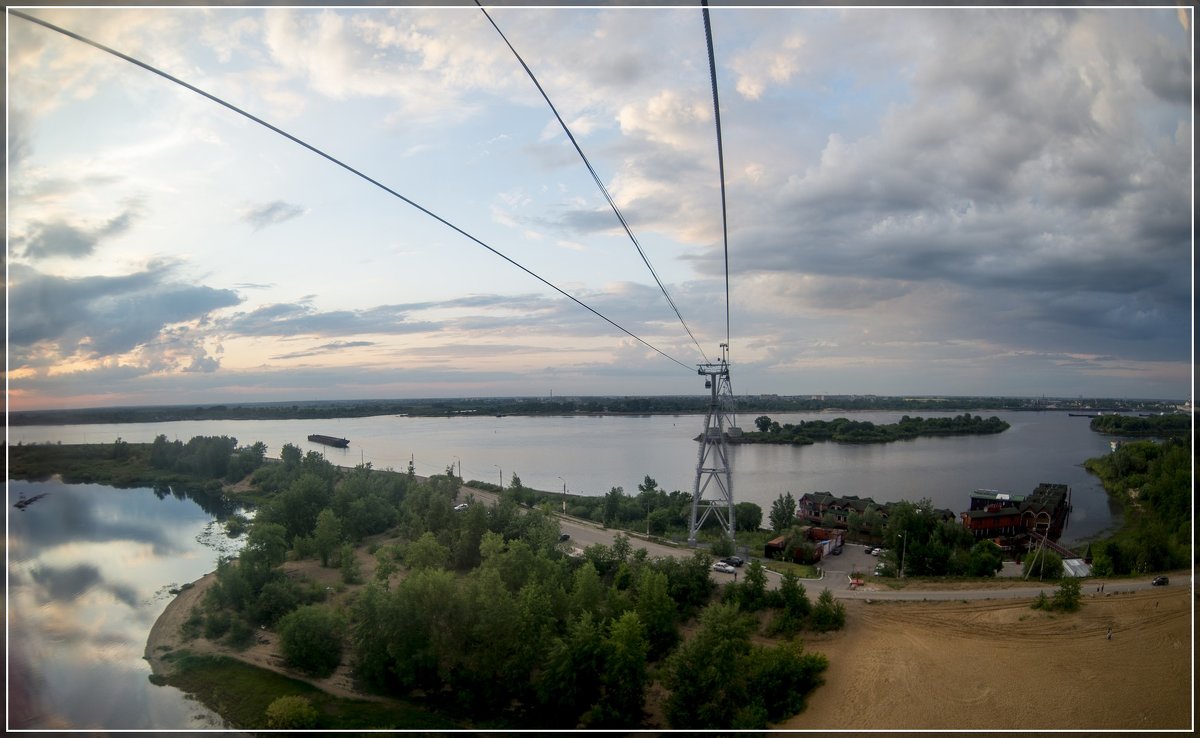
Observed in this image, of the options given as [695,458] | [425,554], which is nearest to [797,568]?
[425,554]

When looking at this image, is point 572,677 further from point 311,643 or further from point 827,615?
point 827,615

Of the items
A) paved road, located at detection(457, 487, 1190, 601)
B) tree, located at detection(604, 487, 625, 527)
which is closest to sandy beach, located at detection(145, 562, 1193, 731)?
paved road, located at detection(457, 487, 1190, 601)

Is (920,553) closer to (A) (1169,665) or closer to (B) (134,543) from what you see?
(A) (1169,665)

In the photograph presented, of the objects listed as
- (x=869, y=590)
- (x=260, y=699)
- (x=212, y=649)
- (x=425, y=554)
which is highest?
(x=425, y=554)

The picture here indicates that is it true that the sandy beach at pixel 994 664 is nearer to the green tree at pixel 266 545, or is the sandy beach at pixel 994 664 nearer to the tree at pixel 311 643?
the tree at pixel 311 643

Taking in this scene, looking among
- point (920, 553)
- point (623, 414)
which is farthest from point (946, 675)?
point (623, 414)

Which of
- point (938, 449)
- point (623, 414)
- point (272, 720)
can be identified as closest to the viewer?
point (272, 720)
